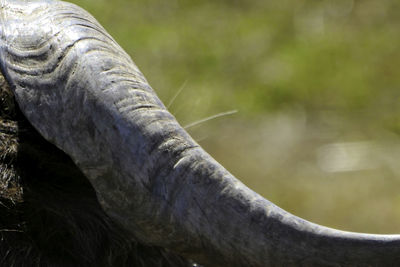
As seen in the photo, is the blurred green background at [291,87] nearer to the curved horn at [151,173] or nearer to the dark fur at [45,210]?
the dark fur at [45,210]

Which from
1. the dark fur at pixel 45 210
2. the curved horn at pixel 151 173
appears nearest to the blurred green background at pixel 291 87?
the dark fur at pixel 45 210

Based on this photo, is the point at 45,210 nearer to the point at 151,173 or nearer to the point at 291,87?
the point at 151,173

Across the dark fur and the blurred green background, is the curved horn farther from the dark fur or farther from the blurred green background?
the blurred green background

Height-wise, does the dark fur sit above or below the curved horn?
below

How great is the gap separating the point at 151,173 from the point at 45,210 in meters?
0.59

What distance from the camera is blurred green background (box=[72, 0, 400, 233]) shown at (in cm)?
941

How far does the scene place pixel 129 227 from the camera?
109 inches

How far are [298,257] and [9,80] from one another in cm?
98

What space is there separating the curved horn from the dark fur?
26cm

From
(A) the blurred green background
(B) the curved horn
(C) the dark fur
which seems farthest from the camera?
(A) the blurred green background

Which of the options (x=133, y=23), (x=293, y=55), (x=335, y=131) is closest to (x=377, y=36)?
(x=293, y=55)

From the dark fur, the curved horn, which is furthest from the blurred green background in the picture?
the curved horn

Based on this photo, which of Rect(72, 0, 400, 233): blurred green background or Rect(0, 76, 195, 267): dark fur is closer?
Rect(0, 76, 195, 267): dark fur

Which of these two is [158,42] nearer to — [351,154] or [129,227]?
[351,154]
